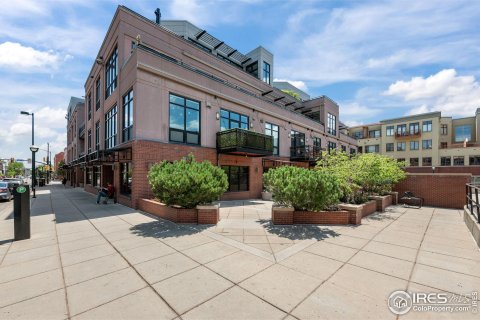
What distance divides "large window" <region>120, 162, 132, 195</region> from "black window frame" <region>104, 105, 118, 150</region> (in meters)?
2.37

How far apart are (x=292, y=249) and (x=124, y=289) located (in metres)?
4.01

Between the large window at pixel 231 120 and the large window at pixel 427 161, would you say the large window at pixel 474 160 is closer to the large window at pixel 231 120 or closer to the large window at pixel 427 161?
→ the large window at pixel 427 161

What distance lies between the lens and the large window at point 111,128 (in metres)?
15.4

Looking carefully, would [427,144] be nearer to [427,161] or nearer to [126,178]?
[427,161]

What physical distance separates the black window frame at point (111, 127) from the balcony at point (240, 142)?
7.55 meters

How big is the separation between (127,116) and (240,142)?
730 cm

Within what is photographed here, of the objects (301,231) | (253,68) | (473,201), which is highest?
(253,68)

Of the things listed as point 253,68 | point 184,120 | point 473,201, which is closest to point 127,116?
point 184,120

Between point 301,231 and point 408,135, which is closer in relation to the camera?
point 301,231

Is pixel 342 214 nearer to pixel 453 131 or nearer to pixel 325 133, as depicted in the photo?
pixel 325 133

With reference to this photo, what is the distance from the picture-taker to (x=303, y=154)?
21984 millimetres

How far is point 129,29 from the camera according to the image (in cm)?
1398

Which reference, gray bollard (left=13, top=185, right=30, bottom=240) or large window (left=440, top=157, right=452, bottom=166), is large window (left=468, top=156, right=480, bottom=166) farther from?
gray bollard (left=13, top=185, right=30, bottom=240)

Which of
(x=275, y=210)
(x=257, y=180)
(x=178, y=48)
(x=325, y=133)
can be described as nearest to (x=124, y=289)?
(x=275, y=210)
